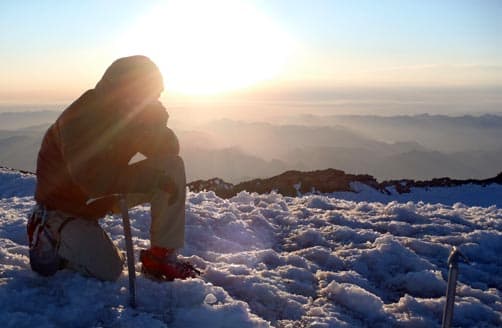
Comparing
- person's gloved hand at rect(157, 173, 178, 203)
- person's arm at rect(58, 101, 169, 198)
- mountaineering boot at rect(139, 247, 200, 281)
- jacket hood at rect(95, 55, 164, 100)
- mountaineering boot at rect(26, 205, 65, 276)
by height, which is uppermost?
jacket hood at rect(95, 55, 164, 100)

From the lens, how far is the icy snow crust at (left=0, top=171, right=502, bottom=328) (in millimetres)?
4406

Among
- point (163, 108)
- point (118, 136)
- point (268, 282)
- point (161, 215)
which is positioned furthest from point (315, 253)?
point (118, 136)

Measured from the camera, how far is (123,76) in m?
4.52

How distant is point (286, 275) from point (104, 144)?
126 inches

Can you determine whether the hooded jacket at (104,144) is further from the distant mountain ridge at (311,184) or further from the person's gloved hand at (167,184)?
the distant mountain ridge at (311,184)

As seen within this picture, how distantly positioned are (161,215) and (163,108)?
49.9 inches

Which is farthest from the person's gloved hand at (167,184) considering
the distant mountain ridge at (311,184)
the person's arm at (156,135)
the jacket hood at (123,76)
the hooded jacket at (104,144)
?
the distant mountain ridge at (311,184)

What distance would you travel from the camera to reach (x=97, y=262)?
479 cm

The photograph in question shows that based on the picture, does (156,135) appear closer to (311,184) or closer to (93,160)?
(93,160)

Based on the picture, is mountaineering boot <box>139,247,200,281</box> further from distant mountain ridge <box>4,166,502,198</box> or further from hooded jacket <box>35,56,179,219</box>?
distant mountain ridge <box>4,166,502,198</box>

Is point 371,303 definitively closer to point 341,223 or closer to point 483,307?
point 483,307

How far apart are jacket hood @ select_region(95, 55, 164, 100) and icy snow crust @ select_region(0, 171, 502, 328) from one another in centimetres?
204

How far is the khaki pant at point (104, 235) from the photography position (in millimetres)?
4754

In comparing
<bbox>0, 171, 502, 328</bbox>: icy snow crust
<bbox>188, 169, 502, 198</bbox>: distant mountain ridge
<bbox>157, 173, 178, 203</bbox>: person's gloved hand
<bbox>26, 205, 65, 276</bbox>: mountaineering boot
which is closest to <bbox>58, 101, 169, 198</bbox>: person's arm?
<bbox>157, 173, 178, 203</bbox>: person's gloved hand
